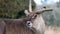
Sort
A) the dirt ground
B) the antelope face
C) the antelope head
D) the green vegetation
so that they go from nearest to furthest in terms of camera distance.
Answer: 1. the antelope face
2. the antelope head
3. the green vegetation
4. the dirt ground

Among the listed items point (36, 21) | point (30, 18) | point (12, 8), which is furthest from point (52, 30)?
point (30, 18)

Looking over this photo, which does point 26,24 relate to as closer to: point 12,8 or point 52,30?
point 12,8

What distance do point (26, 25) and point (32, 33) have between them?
602 mm

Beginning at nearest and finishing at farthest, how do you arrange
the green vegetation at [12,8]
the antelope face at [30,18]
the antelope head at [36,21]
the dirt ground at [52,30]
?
the antelope face at [30,18] < the antelope head at [36,21] < the green vegetation at [12,8] < the dirt ground at [52,30]

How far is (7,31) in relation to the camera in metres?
7.73

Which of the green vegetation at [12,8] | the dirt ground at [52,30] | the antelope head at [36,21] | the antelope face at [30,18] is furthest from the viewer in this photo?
the dirt ground at [52,30]

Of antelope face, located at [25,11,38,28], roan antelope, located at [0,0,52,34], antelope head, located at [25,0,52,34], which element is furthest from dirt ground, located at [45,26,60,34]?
antelope face, located at [25,11,38,28]

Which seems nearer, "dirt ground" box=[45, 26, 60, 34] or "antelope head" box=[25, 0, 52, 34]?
"antelope head" box=[25, 0, 52, 34]

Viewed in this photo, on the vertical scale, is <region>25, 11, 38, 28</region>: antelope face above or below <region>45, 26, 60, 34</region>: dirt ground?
above

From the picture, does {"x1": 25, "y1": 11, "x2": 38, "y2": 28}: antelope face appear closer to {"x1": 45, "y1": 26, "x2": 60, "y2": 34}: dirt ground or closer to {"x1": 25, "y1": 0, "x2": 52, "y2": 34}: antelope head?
{"x1": 25, "y1": 0, "x2": 52, "y2": 34}: antelope head

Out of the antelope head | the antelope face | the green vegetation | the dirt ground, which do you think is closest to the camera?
the antelope face

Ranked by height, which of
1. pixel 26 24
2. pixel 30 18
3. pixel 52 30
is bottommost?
pixel 52 30

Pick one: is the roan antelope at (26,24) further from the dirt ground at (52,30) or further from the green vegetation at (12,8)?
the dirt ground at (52,30)

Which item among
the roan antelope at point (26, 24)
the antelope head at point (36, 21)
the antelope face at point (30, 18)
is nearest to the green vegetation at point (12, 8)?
the roan antelope at point (26, 24)
